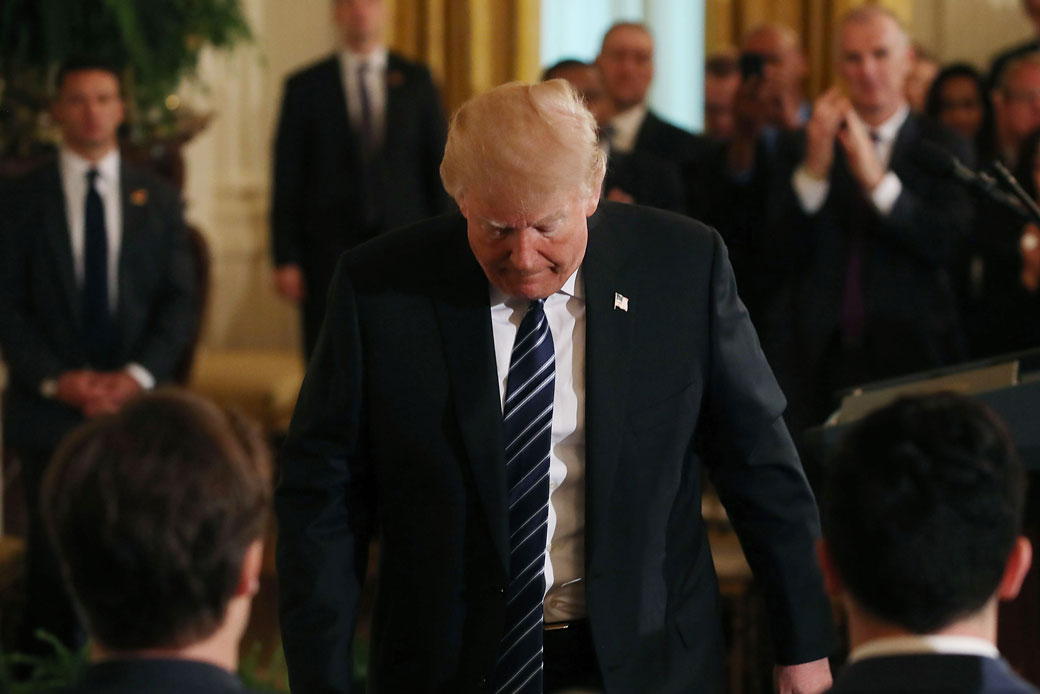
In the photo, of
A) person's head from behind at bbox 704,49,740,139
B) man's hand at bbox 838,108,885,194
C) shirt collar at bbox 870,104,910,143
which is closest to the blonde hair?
man's hand at bbox 838,108,885,194

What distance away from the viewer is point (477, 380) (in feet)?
7.04

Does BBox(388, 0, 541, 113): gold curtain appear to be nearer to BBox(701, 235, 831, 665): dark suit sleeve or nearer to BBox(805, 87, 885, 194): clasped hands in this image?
BBox(805, 87, 885, 194): clasped hands

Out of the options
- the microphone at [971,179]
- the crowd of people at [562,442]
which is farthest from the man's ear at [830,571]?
the microphone at [971,179]

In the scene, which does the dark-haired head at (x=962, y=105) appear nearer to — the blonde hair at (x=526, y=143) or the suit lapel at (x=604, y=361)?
the suit lapel at (x=604, y=361)

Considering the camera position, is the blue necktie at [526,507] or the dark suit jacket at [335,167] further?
the dark suit jacket at [335,167]

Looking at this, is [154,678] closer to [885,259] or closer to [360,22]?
[885,259]

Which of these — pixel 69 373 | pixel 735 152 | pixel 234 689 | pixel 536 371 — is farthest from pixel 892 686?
pixel 735 152

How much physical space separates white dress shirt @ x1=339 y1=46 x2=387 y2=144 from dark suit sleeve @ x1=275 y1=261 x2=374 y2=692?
3469 millimetres

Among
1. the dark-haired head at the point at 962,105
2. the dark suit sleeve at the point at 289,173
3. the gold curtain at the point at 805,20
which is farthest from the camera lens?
the gold curtain at the point at 805,20

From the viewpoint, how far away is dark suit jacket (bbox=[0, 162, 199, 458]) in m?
4.44

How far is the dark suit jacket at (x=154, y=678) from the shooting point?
133 centimetres

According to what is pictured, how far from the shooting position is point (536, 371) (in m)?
2.14

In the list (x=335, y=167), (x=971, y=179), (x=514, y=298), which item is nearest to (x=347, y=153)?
(x=335, y=167)

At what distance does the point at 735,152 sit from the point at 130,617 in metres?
3.91
